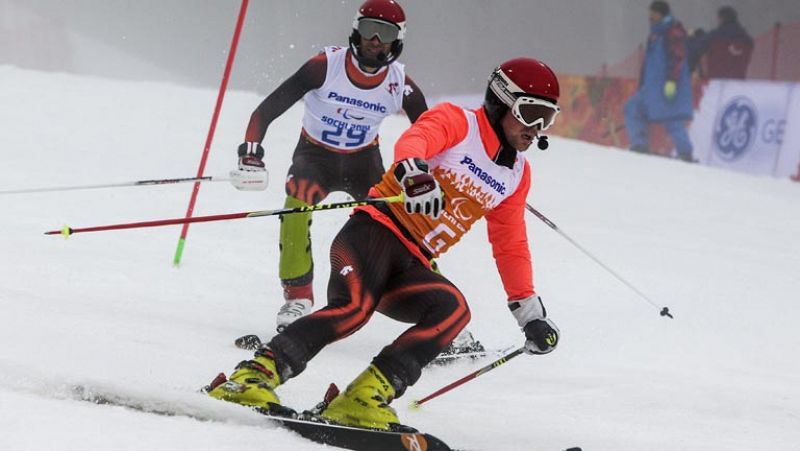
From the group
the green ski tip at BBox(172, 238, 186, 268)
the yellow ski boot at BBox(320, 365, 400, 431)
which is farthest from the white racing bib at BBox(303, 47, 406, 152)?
the yellow ski boot at BBox(320, 365, 400, 431)

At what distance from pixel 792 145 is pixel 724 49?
2608 millimetres

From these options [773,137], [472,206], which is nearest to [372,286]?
[472,206]

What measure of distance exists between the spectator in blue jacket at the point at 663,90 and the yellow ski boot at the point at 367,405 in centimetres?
1107

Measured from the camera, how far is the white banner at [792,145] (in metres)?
12.0

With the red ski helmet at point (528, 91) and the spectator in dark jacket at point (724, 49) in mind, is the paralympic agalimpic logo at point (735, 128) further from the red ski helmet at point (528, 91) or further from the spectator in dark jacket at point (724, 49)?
the red ski helmet at point (528, 91)

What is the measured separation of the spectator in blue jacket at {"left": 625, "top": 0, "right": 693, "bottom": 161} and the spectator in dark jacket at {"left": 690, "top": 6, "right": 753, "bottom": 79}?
246mm

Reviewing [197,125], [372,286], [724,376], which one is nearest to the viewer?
[372,286]

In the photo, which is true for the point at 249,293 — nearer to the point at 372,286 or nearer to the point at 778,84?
the point at 372,286

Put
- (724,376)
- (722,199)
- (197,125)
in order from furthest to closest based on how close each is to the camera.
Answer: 1. (197,125)
2. (722,199)
3. (724,376)

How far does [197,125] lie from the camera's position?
13.2 m

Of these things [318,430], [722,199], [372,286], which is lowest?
[722,199]

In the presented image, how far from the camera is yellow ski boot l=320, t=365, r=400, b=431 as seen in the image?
11.0 feet

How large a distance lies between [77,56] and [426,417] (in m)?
25.3

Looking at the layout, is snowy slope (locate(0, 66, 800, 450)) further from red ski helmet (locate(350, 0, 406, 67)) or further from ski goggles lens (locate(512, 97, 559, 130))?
red ski helmet (locate(350, 0, 406, 67))
